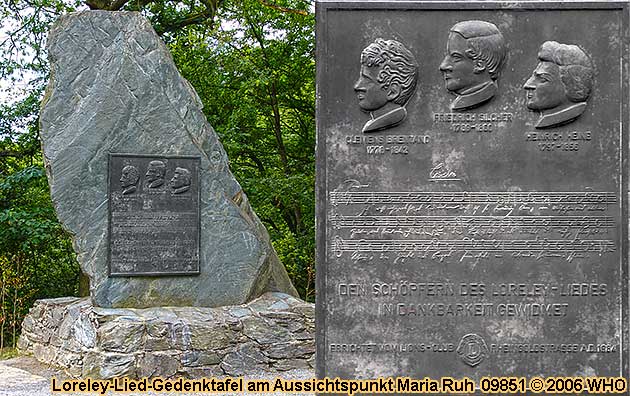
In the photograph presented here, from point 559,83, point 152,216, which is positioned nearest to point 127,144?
point 152,216

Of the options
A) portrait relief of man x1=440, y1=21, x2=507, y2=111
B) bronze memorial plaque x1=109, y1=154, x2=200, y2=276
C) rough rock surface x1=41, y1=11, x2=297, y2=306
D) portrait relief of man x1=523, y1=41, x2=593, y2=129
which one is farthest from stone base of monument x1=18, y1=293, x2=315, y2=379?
portrait relief of man x1=523, y1=41, x2=593, y2=129

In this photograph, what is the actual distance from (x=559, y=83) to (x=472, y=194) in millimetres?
785

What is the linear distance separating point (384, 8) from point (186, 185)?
472 centimetres

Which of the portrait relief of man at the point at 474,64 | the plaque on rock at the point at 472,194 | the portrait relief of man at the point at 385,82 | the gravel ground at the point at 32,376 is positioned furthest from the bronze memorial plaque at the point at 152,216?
the portrait relief of man at the point at 474,64

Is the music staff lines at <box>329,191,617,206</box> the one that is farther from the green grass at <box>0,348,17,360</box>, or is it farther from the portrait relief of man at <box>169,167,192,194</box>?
the green grass at <box>0,348,17,360</box>

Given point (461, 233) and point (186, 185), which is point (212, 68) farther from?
point (461, 233)

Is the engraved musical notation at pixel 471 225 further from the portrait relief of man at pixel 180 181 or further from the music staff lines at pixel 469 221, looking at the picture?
the portrait relief of man at pixel 180 181

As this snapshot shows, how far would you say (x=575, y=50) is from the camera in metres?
4.83

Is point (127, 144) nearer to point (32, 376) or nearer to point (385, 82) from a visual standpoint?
point (32, 376)

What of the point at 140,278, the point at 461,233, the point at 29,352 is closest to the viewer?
the point at 461,233

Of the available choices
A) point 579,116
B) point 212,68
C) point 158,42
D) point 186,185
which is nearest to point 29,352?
point 186,185

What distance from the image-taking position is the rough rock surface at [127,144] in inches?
351

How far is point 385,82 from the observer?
4.79 m

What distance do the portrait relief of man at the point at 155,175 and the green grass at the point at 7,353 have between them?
11.2ft
